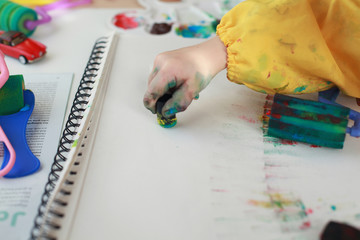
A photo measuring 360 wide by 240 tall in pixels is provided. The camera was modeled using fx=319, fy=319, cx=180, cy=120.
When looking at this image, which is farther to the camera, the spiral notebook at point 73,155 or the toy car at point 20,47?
the toy car at point 20,47

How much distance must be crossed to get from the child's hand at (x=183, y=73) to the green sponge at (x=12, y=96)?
220 millimetres

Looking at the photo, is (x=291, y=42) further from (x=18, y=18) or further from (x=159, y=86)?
(x=18, y=18)

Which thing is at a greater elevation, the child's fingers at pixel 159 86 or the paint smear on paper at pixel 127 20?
the child's fingers at pixel 159 86

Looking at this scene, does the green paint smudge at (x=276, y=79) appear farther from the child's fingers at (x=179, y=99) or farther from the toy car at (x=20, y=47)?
the toy car at (x=20, y=47)

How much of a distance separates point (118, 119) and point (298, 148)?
0.30 m

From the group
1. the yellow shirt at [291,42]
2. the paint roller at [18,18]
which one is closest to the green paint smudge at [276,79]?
the yellow shirt at [291,42]

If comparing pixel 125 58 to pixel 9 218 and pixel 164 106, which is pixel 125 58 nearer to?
pixel 164 106

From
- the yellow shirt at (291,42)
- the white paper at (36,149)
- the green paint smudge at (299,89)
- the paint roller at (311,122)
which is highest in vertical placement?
the yellow shirt at (291,42)

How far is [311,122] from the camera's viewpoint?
1.65 ft

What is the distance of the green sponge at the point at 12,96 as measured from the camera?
0.52m

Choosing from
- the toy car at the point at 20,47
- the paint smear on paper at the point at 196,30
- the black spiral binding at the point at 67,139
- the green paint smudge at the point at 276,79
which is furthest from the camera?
the paint smear on paper at the point at 196,30

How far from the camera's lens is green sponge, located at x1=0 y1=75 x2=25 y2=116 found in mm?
522

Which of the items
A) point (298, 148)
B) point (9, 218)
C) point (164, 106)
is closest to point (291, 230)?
point (298, 148)

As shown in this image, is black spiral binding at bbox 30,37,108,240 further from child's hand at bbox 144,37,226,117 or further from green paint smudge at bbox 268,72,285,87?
green paint smudge at bbox 268,72,285,87
